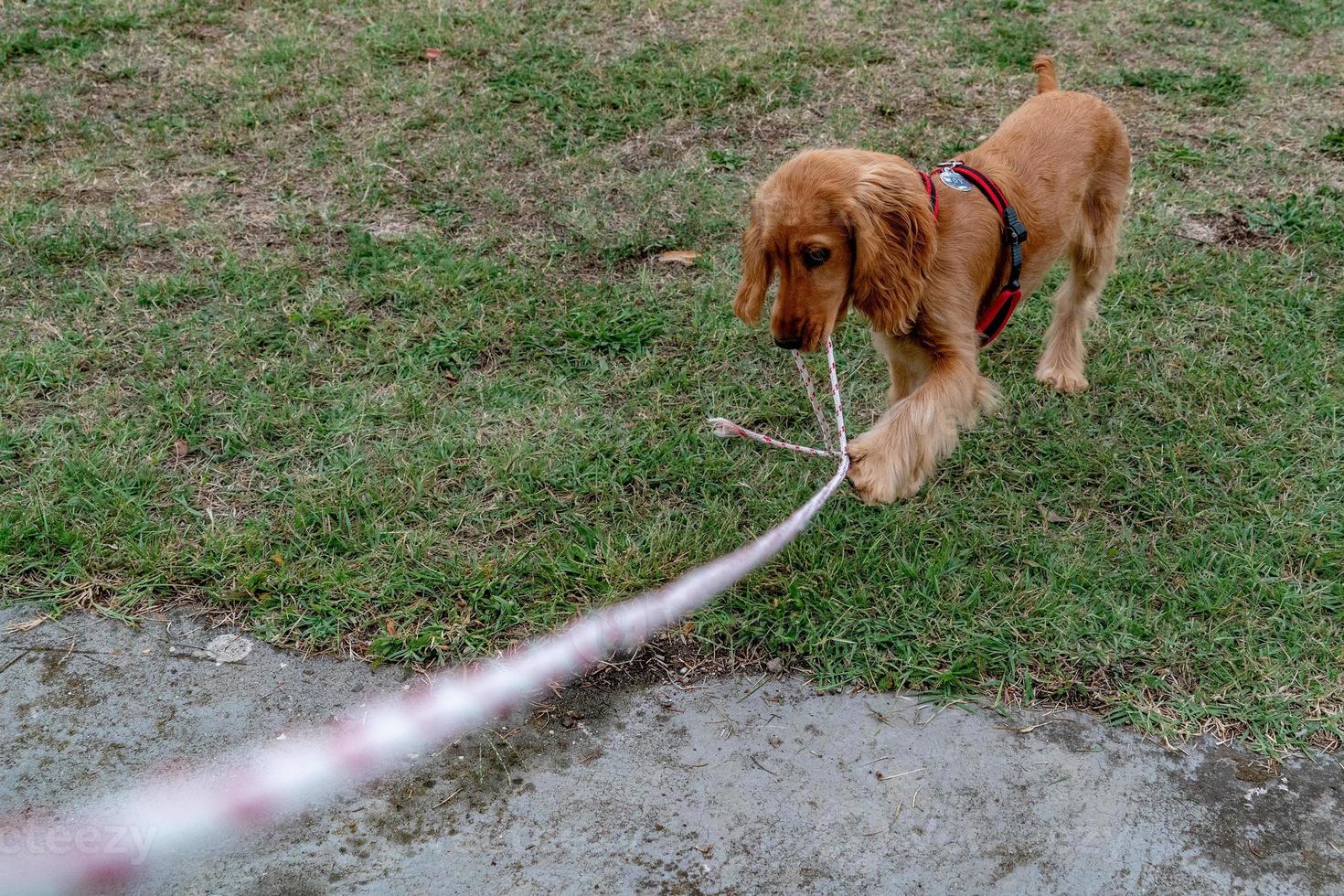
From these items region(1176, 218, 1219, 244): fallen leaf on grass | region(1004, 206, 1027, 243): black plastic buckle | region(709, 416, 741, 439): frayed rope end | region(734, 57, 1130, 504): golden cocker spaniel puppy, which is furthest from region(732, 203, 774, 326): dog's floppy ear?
region(1176, 218, 1219, 244): fallen leaf on grass

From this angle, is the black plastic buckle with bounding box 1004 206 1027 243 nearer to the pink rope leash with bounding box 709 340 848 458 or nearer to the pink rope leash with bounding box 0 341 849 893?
the pink rope leash with bounding box 709 340 848 458

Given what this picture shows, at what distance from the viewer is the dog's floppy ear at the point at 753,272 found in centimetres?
317

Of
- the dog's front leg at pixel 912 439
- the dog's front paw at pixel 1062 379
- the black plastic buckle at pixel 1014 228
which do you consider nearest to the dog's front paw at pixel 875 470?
the dog's front leg at pixel 912 439

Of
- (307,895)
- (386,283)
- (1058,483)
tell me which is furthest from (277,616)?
(1058,483)

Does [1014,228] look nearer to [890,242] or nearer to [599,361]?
[890,242]

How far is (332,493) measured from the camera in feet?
11.5

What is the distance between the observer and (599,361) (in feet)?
13.9

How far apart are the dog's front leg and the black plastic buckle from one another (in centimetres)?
49

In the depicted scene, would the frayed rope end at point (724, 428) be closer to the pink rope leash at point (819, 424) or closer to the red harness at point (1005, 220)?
the pink rope leash at point (819, 424)

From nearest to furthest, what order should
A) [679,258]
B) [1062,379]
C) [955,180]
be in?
1. [955,180]
2. [1062,379]
3. [679,258]

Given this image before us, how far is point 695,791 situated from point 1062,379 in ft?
8.03

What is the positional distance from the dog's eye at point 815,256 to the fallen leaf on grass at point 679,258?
1.81 m

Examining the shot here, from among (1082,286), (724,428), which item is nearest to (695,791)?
(724,428)

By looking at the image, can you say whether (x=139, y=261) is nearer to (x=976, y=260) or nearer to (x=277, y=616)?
(x=277, y=616)
